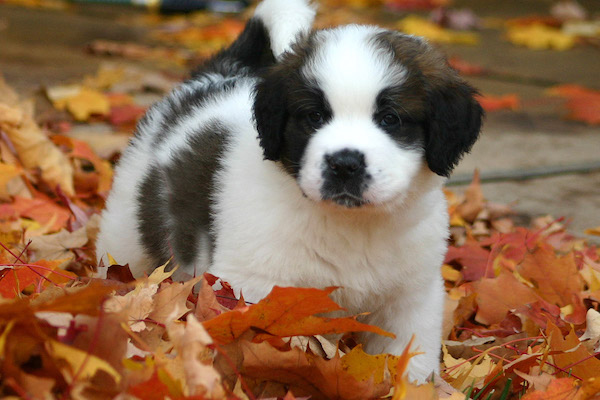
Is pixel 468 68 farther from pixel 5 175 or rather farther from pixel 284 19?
pixel 5 175

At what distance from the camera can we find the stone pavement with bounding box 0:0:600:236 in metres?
4.30

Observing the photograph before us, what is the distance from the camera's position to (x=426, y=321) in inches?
103

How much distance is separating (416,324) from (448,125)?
630 millimetres

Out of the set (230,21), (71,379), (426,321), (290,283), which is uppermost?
(71,379)

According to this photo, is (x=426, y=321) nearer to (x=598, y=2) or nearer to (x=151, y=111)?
(x=151, y=111)

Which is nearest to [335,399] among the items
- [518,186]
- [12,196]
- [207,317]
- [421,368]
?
[207,317]

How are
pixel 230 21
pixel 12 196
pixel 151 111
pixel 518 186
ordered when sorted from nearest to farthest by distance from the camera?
1. pixel 151 111
2. pixel 12 196
3. pixel 518 186
4. pixel 230 21

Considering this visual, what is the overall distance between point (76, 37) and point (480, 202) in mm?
5163

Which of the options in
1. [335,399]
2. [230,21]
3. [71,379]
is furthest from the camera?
[230,21]

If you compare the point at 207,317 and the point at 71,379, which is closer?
the point at 71,379

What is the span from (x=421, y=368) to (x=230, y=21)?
305 inches

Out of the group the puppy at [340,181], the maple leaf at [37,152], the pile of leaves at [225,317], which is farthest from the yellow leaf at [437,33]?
the puppy at [340,181]

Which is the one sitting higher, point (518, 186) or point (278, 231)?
point (278, 231)

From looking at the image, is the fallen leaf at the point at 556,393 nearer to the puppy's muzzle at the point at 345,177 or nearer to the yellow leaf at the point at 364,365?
the yellow leaf at the point at 364,365
